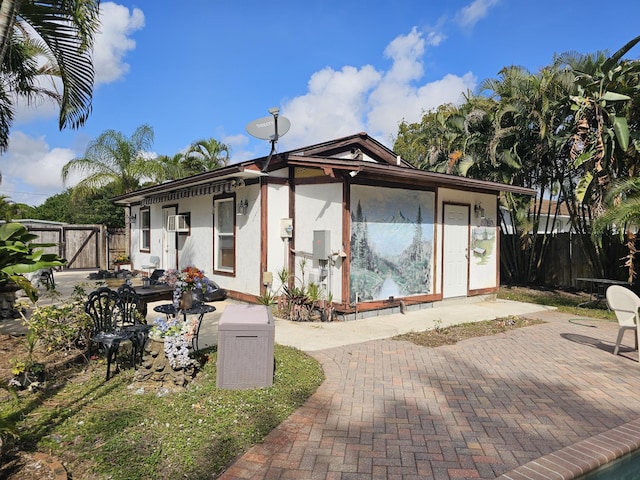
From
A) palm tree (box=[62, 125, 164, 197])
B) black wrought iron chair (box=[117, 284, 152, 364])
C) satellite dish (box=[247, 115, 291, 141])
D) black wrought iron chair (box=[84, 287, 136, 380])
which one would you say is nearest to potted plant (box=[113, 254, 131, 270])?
palm tree (box=[62, 125, 164, 197])

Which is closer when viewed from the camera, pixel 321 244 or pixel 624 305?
pixel 624 305

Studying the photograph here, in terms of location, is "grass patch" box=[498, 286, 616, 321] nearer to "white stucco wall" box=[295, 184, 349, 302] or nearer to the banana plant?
"white stucco wall" box=[295, 184, 349, 302]

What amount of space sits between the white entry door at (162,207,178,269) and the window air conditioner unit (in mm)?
392

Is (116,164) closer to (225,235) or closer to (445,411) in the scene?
(225,235)

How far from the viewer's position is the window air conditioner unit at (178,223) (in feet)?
39.3

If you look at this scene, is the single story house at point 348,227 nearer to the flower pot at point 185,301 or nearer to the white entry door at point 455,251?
the white entry door at point 455,251

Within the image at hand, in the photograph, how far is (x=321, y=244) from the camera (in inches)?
320

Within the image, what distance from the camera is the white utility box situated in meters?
4.18

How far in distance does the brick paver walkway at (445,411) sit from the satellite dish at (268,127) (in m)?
4.28

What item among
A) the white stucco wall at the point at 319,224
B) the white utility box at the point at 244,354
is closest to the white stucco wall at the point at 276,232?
the white stucco wall at the point at 319,224

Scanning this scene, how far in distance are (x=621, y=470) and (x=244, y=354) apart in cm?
336

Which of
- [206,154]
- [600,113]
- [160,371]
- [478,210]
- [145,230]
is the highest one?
[206,154]

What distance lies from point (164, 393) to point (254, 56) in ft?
34.4

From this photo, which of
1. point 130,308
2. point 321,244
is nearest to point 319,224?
point 321,244
